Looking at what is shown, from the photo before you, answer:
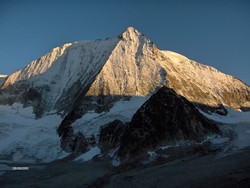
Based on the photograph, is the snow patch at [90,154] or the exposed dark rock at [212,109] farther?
the exposed dark rock at [212,109]

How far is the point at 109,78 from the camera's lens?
115875mm

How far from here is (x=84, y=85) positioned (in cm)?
12281

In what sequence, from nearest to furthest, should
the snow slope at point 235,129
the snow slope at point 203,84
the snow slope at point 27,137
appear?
the snow slope at point 235,129 → the snow slope at point 27,137 → the snow slope at point 203,84

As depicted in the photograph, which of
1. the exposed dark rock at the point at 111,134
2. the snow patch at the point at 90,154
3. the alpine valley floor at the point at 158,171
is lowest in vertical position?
the alpine valley floor at the point at 158,171

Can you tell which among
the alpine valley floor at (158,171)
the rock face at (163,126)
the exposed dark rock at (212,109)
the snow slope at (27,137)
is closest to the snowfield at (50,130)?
the snow slope at (27,137)

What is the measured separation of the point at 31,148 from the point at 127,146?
26.4 metres

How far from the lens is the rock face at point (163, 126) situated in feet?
257

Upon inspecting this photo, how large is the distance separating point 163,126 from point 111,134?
1369cm

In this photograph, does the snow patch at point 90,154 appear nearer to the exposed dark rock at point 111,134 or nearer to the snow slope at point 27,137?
the exposed dark rock at point 111,134

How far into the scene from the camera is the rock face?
78438mm

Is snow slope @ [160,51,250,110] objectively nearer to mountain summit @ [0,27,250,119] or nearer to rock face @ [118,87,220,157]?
mountain summit @ [0,27,250,119]

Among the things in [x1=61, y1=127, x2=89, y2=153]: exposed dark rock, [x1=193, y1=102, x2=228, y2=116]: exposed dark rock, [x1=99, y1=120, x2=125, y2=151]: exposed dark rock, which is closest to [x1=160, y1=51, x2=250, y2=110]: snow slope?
[x1=193, y1=102, x2=228, y2=116]: exposed dark rock

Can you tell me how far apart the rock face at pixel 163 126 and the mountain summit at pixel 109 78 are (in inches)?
810

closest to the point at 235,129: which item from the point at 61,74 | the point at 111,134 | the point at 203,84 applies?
the point at 111,134
